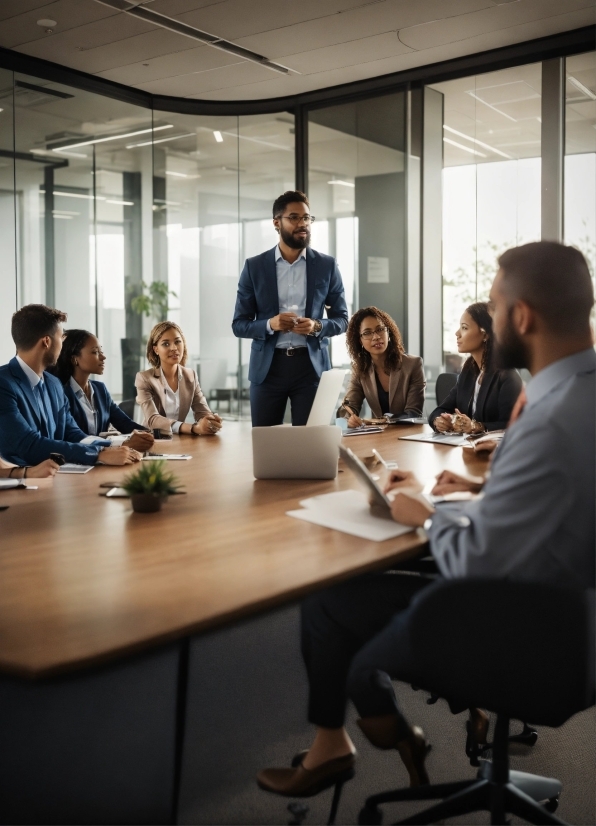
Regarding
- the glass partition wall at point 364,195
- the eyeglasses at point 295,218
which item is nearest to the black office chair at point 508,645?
the eyeglasses at point 295,218

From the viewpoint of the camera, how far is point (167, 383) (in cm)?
488

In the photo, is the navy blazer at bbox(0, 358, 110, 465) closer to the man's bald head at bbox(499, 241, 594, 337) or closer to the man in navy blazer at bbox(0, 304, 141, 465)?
the man in navy blazer at bbox(0, 304, 141, 465)

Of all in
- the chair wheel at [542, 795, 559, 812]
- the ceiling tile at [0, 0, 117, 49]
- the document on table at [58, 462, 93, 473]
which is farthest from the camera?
the ceiling tile at [0, 0, 117, 49]

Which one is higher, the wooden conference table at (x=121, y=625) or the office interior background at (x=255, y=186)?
the office interior background at (x=255, y=186)

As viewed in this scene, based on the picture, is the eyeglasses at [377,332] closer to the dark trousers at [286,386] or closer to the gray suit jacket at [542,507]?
the dark trousers at [286,386]

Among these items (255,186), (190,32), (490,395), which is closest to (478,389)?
(490,395)

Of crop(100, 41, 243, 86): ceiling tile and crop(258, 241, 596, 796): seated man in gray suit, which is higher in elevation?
crop(100, 41, 243, 86): ceiling tile

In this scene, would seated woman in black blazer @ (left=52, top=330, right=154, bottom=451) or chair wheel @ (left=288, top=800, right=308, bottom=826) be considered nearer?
chair wheel @ (left=288, top=800, right=308, bottom=826)

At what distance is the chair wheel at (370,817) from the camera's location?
206 cm

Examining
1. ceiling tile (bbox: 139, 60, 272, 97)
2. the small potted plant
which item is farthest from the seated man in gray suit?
ceiling tile (bbox: 139, 60, 272, 97)

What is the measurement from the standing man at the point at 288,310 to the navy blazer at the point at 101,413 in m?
0.97

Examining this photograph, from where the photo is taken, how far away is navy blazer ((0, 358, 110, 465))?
3314 millimetres

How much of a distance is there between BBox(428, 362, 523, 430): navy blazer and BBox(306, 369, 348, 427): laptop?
128cm

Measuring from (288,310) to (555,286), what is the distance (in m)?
3.63
